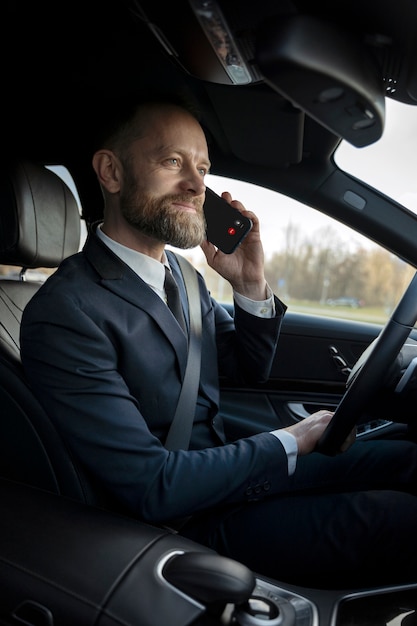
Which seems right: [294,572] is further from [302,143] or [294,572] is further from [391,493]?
A: [302,143]

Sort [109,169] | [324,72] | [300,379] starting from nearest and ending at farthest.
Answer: [324,72] → [109,169] → [300,379]

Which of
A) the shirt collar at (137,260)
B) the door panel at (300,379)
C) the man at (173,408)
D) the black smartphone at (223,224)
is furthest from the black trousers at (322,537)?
the door panel at (300,379)

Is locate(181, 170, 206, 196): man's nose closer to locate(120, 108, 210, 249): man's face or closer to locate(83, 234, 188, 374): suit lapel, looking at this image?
locate(120, 108, 210, 249): man's face

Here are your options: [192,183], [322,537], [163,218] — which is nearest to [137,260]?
[163,218]

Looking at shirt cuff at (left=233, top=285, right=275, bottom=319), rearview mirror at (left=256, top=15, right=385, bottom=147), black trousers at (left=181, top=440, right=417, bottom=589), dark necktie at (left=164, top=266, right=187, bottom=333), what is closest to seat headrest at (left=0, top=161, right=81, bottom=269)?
dark necktie at (left=164, top=266, right=187, bottom=333)

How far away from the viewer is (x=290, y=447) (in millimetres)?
1272

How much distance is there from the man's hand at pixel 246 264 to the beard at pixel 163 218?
0.21m

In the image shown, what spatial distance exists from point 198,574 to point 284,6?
88cm

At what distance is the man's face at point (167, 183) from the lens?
1.50 metres

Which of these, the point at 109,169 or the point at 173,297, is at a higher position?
the point at 109,169

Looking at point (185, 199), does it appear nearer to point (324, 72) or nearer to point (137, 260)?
point (137, 260)

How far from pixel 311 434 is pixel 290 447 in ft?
0.22

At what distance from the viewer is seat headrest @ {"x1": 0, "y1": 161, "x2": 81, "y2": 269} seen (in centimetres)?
157

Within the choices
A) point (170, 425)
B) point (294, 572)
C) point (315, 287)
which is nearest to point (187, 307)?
point (170, 425)
